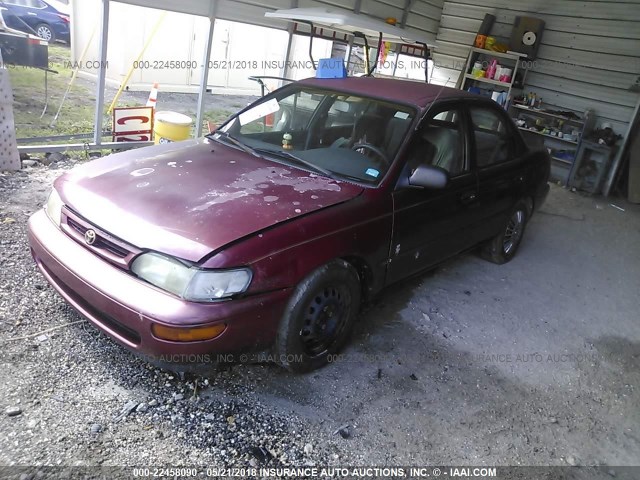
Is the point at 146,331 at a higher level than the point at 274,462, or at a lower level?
higher

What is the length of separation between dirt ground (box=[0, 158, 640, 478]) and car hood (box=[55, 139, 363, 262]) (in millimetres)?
784

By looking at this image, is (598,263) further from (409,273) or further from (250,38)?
(250,38)

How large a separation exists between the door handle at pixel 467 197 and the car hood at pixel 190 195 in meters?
1.10

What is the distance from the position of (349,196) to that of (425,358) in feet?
3.90

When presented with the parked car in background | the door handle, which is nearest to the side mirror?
the door handle

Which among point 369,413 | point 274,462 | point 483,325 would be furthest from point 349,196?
point 483,325

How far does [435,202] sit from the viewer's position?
3.31m

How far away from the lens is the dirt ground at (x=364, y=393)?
2225mm

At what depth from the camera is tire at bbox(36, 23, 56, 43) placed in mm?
13266

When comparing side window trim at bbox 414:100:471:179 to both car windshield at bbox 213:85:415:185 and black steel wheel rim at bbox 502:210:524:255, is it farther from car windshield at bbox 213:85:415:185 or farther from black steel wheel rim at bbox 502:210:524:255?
black steel wheel rim at bbox 502:210:524:255

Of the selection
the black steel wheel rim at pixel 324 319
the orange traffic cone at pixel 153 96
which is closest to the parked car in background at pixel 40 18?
the orange traffic cone at pixel 153 96

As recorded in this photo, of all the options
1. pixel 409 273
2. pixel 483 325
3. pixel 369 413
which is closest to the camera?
pixel 369 413

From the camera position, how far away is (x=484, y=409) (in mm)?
2787

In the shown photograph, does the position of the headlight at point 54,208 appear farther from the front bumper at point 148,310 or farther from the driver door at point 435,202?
the driver door at point 435,202
